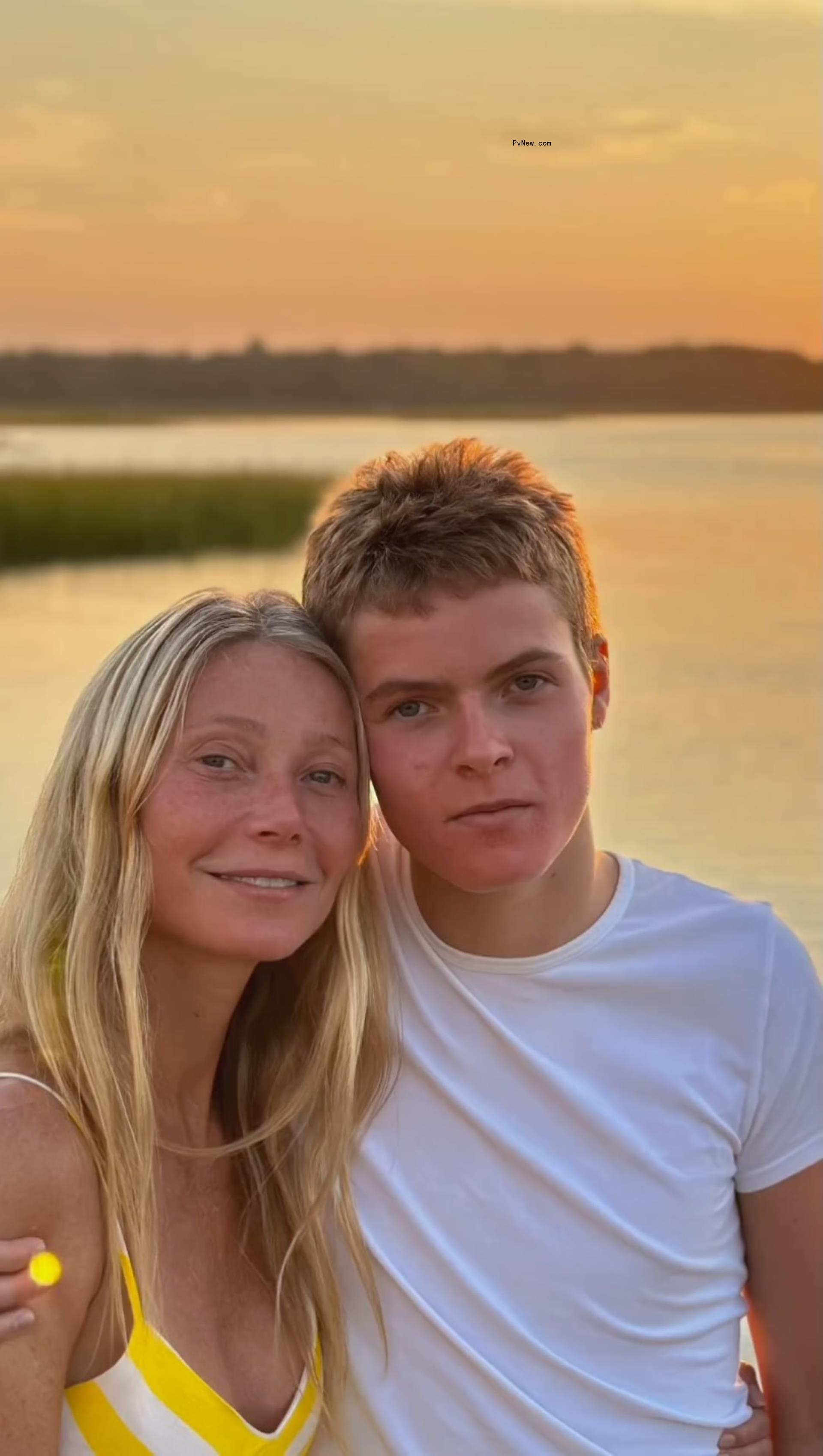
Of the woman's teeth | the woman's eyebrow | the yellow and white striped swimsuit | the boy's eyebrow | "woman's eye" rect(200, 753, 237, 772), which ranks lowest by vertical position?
the yellow and white striped swimsuit

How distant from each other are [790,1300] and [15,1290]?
45.0 inches

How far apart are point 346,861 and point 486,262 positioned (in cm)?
1975

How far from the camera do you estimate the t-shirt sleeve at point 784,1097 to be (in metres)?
2.61

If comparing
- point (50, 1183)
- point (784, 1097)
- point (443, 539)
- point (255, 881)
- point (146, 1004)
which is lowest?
point (784, 1097)

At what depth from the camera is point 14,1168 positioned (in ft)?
7.01

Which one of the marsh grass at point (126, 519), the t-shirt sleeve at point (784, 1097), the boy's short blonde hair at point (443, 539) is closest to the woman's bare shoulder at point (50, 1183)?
the boy's short blonde hair at point (443, 539)

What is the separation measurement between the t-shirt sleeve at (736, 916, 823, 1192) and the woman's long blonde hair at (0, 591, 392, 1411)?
51 cm

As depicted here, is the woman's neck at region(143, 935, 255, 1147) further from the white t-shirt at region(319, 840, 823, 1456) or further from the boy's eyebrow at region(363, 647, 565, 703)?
the boy's eyebrow at region(363, 647, 565, 703)

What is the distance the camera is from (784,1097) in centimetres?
261

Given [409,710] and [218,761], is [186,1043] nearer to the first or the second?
[218,761]

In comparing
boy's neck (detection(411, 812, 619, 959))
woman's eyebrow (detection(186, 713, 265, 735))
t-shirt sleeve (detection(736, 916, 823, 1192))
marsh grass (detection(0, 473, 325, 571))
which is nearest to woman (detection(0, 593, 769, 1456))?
woman's eyebrow (detection(186, 713, 265, 735))

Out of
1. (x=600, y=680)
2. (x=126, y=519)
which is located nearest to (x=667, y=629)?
(x=126, y=519)

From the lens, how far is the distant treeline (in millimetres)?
19844

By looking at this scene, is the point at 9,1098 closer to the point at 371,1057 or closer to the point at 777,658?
the point at 371,1057
